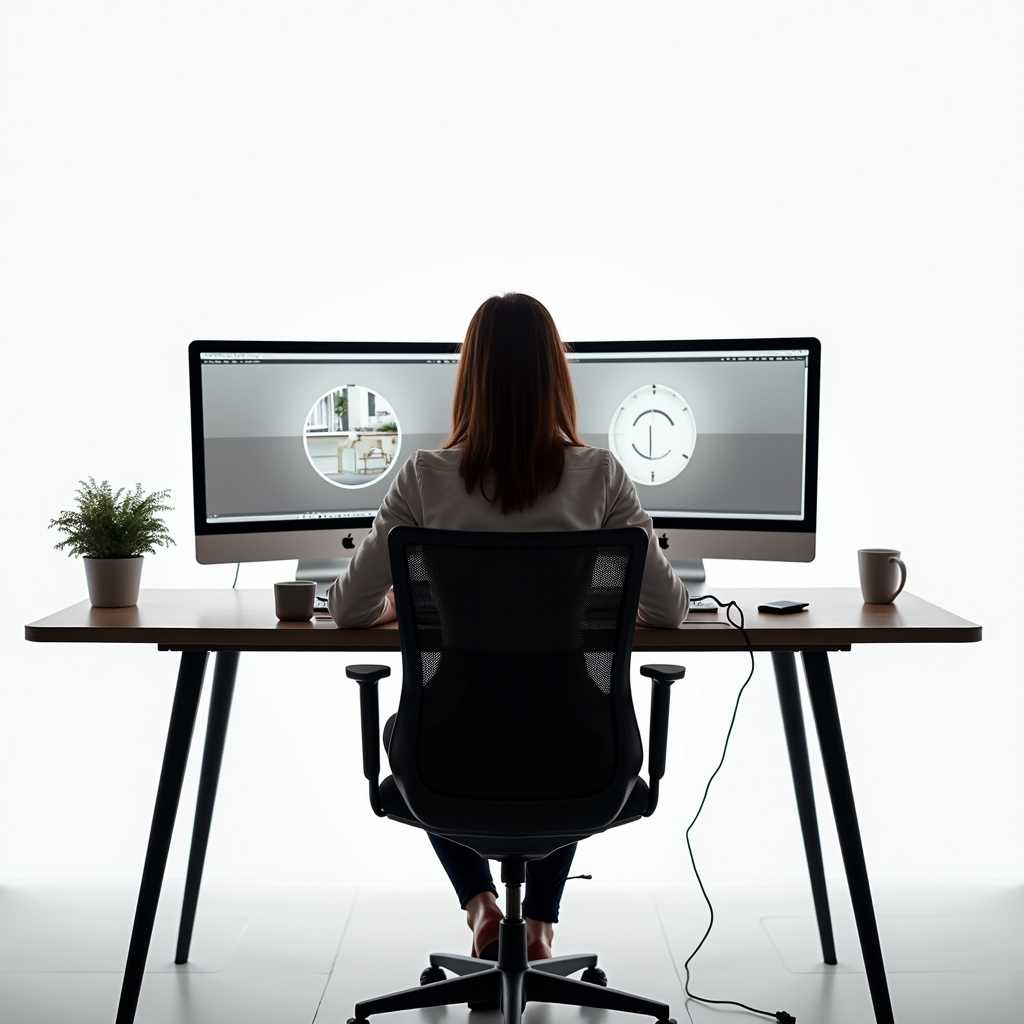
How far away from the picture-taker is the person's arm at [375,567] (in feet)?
5.67

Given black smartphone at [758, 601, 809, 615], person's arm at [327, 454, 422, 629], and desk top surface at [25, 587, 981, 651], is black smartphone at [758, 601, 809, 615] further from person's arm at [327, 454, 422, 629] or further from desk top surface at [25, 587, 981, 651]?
person's arm at [327, 454, 422, 629]

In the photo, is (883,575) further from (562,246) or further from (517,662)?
(562,246)

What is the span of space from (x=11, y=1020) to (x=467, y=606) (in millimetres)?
1271

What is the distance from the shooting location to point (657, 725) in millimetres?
1771

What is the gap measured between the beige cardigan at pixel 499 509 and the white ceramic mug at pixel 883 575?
1.81 feet

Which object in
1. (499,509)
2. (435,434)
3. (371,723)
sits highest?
(435,434)

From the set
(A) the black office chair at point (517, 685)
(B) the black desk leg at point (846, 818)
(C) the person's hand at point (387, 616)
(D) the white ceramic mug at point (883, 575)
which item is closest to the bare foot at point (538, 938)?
(A) the black office chair at point (517, 685)

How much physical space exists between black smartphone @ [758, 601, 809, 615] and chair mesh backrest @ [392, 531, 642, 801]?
0.48 m

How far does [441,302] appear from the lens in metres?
2.84

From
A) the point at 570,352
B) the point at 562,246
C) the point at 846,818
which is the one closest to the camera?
the point at 846,818

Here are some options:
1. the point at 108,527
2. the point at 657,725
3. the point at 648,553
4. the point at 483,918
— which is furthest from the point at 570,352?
the point at 483,918

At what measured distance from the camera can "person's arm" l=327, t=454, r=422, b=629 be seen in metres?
1.73

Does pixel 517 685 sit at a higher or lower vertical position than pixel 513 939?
higher

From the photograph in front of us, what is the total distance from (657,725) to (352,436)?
93 centimetres
